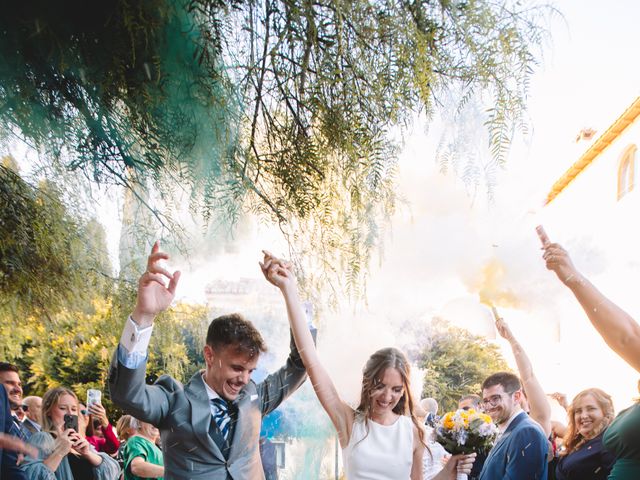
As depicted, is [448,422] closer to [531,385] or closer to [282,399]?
[531,385]

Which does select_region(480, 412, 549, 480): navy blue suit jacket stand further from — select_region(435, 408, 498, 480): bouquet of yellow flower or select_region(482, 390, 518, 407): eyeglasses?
select_region(482, 390, 518, 407): eyeglasses

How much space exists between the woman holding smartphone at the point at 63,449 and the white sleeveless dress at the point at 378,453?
1.71 meters

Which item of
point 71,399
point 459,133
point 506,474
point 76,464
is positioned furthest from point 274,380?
point 76,464

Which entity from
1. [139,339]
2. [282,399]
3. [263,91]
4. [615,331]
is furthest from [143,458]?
[615,331]

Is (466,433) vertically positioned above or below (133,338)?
below

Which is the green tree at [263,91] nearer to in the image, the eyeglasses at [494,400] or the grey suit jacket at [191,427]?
the grey suit jacket at [191,427]

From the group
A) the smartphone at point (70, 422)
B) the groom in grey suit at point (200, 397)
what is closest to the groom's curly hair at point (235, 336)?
the groom in grey suit at point (200, 397)

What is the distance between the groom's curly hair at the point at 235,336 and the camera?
8.18 feet

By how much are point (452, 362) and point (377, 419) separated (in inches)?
249

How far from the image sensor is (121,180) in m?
2.40

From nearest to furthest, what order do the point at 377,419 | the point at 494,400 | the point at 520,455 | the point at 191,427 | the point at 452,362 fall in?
1. the point at 191,427
2. the point at 377,419
3. the point at 520,455
4. the point at 494,400
5. the point at 452,362

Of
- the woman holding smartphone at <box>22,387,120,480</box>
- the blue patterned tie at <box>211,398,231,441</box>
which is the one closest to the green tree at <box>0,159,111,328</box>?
the blue patterned tie at <box>211,398,231,441</box>

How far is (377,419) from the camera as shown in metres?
2.97

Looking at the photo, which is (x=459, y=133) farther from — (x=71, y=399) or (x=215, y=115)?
(x=71, y=399)
